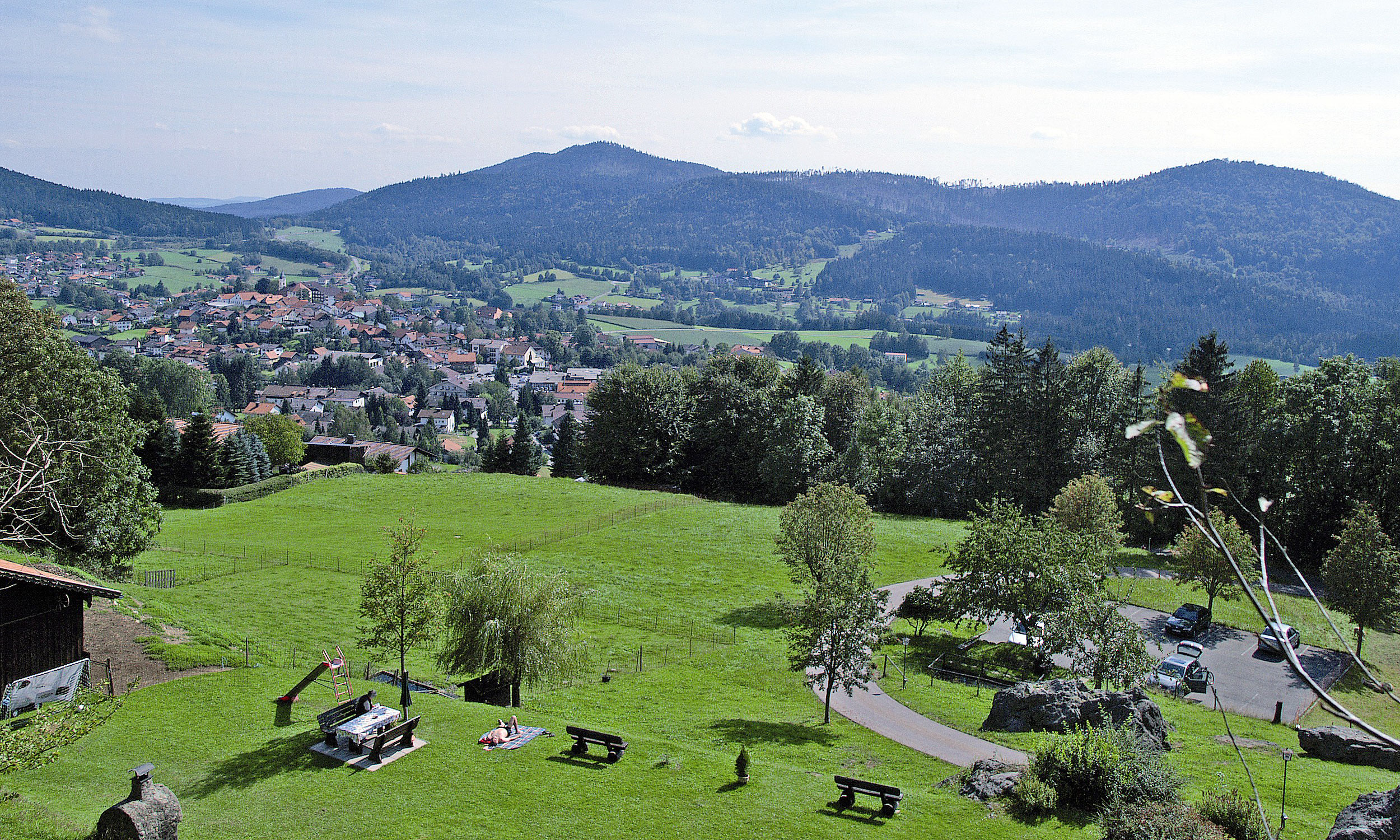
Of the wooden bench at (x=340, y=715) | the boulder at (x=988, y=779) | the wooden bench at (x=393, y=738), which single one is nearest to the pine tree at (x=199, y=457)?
the wooden bench at (x=340, y=715)

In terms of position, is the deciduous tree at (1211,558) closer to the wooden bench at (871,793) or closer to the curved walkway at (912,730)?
the curved walkway at (912,730)

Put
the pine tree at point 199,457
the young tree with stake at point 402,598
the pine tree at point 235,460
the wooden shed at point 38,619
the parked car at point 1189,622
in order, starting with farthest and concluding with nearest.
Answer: the pine tree at point 235,460, the pine tree at point 199,457, the parked car at point 1189,622, the young tree with stake at point 402,598, the wooden shed at point 38,619

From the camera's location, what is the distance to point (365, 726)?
18.8 metres

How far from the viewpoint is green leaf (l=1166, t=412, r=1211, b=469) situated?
4309mm

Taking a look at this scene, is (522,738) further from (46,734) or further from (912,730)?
(912,730)

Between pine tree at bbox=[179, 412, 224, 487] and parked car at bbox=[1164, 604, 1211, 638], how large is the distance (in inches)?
2568

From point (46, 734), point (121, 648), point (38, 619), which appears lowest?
point (121, 648)

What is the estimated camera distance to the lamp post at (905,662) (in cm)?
2934

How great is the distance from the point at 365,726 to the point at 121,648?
438 inches

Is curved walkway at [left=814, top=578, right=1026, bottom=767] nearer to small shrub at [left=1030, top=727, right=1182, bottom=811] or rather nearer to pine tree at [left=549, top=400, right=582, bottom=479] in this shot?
small shrub at [left=1030, top=727, right=1182, bottom=811]

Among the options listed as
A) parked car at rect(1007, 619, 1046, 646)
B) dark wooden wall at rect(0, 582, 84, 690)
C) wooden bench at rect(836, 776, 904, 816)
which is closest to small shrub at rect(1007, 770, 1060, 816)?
wooden bench at rect(836, 776, 904, 816)

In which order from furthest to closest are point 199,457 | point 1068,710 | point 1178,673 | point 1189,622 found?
point 199,457, point 1189,622, point 1178,673, point 1068,710


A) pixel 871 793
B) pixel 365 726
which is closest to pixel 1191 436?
pixel 871 793

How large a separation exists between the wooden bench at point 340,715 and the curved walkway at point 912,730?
13.4 m
